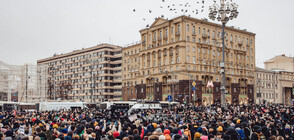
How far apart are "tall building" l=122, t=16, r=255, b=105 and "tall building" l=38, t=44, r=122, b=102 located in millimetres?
9819

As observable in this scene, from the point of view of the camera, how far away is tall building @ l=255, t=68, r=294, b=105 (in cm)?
9994

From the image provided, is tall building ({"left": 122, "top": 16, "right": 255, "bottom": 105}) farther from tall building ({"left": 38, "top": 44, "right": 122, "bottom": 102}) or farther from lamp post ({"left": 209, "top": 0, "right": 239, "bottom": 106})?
lamp post ({"left": 209, "top": 0, "right": 239, "bottom": 106})

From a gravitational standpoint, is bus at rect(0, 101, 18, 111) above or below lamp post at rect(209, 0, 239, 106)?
below

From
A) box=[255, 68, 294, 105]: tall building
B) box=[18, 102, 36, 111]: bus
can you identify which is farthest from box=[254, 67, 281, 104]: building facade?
box=[18, 102, 36, 111]: bus

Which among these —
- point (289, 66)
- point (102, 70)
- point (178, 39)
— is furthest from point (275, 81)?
point (102, 70)

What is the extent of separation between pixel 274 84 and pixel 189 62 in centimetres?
4820

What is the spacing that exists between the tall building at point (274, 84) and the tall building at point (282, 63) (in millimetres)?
6522

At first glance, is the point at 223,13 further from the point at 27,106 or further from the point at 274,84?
the point at 274,84

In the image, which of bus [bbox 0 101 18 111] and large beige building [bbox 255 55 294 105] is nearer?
bus [bbox 0 101 18 111]

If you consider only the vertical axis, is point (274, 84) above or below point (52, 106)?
above

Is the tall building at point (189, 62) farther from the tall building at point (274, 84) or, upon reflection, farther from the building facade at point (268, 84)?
the tall building at point (274, 84)

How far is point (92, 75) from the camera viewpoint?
341ft

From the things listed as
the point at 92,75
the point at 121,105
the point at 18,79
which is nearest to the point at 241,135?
the point at 121,105

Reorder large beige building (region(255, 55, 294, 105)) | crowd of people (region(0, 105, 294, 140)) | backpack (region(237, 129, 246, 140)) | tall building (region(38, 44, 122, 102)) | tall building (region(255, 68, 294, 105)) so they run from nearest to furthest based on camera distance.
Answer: crowd of people (region(0, 105, 294, 140)) → backpack (region(237, 129, 246, 140)) → large beige building (region(255, 55, 294, 105)) → tall building (region(255, 68, 294, 105)) → tall building (region(38, 44, 122, 102))
